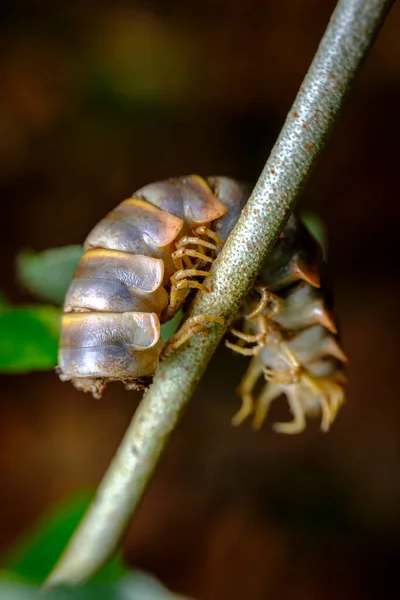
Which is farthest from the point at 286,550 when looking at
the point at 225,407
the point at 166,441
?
the point at 166,441

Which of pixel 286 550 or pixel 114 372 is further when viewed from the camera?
pixel 286 550

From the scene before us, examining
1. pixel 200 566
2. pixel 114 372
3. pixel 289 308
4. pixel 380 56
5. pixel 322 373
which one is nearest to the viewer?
pixel 114 372

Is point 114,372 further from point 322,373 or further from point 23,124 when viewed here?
point 23,124

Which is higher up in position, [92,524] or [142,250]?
[142,250]

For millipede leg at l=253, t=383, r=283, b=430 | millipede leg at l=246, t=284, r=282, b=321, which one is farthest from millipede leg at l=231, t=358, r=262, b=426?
millipede leg at l=246, t=284, r=282, b=321

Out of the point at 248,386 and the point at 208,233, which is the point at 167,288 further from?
the point at 248,386

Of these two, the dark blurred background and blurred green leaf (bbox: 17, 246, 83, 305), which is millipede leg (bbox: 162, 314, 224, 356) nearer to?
blurred green leaf (bbox: 17, 246, 83, 305)

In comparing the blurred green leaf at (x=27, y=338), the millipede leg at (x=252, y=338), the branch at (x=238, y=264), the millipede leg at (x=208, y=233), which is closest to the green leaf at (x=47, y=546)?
the branch at (x=238, y=264)
